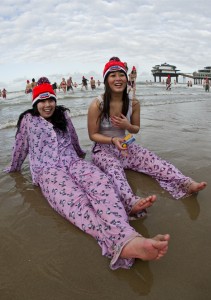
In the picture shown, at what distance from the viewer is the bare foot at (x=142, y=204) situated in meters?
2.18

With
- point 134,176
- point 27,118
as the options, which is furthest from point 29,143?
point 134,176

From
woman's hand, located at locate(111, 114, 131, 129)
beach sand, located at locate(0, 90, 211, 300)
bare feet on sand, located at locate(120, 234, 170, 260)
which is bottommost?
beach sand, located at locate(0, 90, 211, 300)

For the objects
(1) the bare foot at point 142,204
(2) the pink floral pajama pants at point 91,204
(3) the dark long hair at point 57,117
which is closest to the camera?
(2) the pink floral pajama pants at point 91,204

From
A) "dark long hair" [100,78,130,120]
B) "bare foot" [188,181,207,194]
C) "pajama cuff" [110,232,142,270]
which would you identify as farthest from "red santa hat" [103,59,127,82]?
"pajama cuff" [110,232,142,270]

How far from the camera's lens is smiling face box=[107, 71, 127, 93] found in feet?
10.7

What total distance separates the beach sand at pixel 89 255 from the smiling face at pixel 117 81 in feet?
3.58

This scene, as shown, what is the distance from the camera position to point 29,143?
3.34m

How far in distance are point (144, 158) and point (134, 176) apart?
0.26m

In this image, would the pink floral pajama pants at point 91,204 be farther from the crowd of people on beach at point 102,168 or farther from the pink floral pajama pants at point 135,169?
Result: the pink floral pajama pants at point 135,169

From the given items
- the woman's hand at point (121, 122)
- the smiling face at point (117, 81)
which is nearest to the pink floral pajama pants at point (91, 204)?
the woman's hand at point (121, 122)

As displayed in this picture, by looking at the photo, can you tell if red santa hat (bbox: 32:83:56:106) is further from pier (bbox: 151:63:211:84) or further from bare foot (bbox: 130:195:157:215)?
pier (bbox: 151:63:211:84)

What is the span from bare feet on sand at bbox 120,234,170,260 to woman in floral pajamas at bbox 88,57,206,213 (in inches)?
43.9

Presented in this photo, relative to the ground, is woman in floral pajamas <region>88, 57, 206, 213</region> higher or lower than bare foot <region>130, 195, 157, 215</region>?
higher

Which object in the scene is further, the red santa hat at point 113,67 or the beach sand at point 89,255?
the red santa hat at point 113,67
